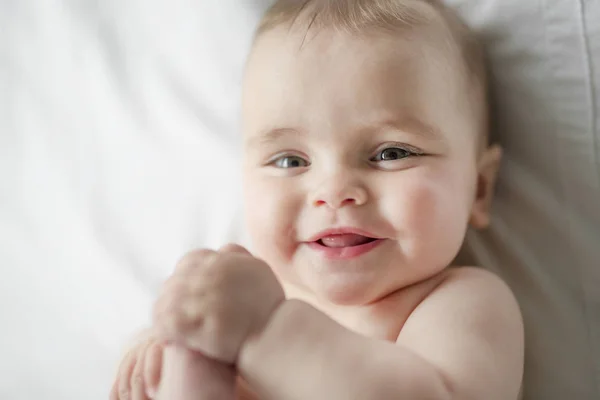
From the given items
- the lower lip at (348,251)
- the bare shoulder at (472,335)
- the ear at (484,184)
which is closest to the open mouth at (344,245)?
the lower lip at (348,251)

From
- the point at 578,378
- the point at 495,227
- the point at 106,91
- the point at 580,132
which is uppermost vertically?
the point at 106,91

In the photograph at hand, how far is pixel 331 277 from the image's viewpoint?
35.5 inches

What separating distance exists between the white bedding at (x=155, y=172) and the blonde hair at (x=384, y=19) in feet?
0.23

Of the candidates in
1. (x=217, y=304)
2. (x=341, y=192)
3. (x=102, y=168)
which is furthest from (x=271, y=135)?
(x=102, y=168)

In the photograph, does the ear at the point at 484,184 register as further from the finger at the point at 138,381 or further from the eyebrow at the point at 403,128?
the finger at the point at 138,381

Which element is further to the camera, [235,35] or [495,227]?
[235,35]

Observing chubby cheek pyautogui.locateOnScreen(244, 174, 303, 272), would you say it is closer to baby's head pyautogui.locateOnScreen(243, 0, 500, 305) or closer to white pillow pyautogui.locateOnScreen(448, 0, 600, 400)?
baby's head pyautogui.locateOnScreen(243, 0, 500, 305)

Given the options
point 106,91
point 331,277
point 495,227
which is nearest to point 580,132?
point 495,227

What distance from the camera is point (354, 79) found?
89 cm

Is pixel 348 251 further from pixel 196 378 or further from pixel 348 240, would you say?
pixel 196 378

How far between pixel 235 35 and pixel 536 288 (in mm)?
666

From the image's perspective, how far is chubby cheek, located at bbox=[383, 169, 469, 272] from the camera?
875 millimetres

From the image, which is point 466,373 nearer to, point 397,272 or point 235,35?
point 397,272

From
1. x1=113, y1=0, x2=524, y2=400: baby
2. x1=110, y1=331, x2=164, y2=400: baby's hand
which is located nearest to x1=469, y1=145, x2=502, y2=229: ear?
x1=113, y1=0, x2=524, y2=400: baby
